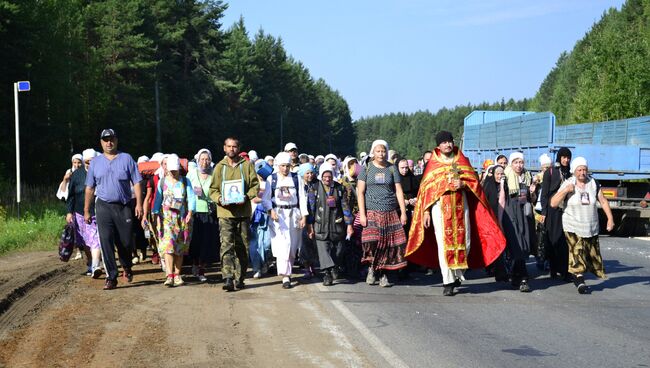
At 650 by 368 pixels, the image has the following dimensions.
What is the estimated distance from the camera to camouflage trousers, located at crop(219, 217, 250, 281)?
36.3 feet

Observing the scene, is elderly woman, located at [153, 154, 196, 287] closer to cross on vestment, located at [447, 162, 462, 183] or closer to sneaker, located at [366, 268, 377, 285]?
sneaker, located at [366, 268, 377, 285]

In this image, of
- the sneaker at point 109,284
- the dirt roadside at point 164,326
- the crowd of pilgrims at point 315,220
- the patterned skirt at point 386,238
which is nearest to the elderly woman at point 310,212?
the crowd of pilgrims at point 315,220

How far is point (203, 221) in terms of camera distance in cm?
1241

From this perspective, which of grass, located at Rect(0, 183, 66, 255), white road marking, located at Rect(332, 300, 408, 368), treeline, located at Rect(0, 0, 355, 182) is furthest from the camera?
treeline, located at Rect(0, 0, 355, 182)

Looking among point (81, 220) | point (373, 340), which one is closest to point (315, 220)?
point (81, 220)

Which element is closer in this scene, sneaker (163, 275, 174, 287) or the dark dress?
sneaker (163, 275, 174, 287)

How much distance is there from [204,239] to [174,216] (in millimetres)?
1115

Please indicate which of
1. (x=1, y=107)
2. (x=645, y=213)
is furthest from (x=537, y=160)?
(x=1, y=107)

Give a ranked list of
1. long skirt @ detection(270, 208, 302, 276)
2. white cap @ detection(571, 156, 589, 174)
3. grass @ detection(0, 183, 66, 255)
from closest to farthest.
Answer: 1. white cap @ detection(571, 156, 589, 174)
2. long skirt @ detection(270, 208, 302, 276)
3. grass @ detection(0, 183, 66, 255)

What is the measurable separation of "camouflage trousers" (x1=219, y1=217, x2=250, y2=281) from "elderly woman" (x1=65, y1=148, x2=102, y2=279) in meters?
1.99

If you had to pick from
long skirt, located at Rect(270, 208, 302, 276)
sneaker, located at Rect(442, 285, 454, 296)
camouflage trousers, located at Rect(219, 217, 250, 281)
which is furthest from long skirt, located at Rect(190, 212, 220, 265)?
sneaker, located at Rect(442, 285, 454, 296)

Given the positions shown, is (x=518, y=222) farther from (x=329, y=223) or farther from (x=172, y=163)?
(x=172, y=163)

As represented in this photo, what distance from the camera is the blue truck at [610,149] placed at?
19969mm

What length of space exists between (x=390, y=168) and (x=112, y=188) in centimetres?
374
